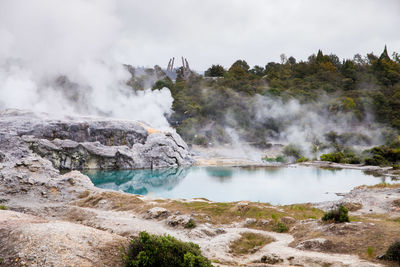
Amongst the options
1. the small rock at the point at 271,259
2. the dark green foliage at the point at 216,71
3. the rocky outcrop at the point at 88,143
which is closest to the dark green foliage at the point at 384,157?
the rocky outcrop at the point at 88,143

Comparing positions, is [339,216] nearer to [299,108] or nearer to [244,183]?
[244,183]

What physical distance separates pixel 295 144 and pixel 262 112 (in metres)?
14.9

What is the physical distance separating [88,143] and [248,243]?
32.1 metres

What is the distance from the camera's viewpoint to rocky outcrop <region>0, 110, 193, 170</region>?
35.1 meters

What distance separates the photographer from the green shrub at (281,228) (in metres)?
11.1

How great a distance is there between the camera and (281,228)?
11211 mm

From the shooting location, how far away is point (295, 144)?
47.1 meters

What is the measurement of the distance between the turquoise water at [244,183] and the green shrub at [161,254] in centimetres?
1377

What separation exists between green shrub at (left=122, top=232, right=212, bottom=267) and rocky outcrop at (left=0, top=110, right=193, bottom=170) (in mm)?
31426

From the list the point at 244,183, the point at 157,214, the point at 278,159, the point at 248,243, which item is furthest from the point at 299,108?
the point at 248,243

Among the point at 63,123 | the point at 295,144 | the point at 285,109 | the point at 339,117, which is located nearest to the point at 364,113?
the point at 339,117

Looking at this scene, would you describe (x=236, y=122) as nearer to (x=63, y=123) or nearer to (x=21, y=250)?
(x=63, y=123)

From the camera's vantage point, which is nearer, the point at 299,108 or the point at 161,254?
the point at 161,254

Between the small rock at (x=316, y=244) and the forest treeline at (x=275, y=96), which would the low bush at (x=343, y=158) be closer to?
the forest treeline at (x=275, y=96)
